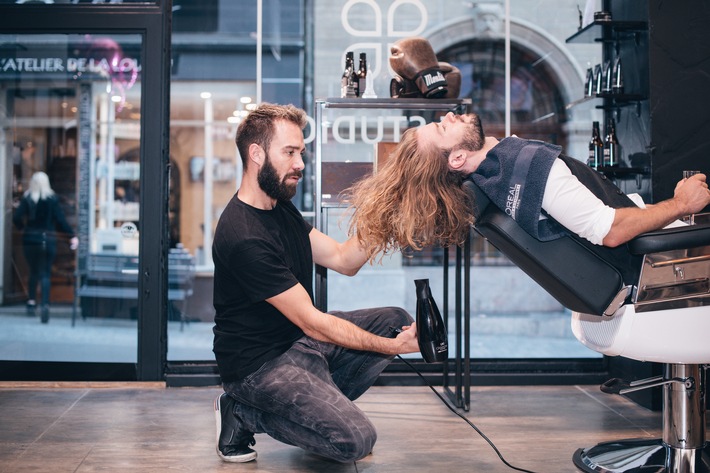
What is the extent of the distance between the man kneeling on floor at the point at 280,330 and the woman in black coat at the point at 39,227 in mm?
1739

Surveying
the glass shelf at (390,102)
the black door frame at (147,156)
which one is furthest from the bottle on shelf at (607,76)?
the black door frame at (147,156)

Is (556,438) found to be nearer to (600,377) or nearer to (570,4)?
(600,377)

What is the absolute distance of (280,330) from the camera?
2.45 meters

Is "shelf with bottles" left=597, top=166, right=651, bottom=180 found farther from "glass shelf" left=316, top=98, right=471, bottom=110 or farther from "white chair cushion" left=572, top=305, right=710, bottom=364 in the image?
"white chair cushion" left=572, top=305, right=710, bottom=364

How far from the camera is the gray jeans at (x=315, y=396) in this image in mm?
2197

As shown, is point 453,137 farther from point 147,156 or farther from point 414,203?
point 147,156

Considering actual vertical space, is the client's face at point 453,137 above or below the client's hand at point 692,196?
above

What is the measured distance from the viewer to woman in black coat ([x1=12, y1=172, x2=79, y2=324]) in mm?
3811

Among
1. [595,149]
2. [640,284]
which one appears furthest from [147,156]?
[640,284]

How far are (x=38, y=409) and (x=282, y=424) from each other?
56.6 inches

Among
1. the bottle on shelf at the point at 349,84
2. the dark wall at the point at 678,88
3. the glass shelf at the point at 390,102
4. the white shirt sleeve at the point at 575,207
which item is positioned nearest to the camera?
the white shirt sleeve at the point at 575,207

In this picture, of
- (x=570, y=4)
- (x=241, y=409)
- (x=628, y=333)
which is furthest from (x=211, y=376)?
(x=570, y=4)

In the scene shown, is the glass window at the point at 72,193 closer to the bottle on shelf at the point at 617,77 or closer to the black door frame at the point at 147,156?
the black door frame at the point at 147,156

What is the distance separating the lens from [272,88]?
3.84m
